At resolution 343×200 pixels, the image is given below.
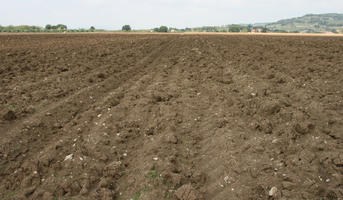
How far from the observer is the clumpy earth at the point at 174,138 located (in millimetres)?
3102

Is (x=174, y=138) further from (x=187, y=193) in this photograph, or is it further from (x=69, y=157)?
(x=69, y=157)

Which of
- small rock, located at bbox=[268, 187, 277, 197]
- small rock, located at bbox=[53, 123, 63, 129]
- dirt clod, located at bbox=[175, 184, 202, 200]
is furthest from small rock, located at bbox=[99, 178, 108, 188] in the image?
small rock, located at bbox=[53, 123, 63, 129]

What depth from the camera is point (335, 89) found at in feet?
21.9

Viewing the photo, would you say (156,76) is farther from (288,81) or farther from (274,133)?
(274,133)

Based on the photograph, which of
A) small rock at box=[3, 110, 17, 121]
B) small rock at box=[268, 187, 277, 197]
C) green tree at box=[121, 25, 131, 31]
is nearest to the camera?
small rock at box=[268, 187, 277, 197]

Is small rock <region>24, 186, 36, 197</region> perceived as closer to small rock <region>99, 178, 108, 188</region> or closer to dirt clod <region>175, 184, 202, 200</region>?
small rock <region>99, 178, 108, 188</region>

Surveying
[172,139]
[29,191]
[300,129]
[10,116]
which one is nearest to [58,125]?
[10,116]

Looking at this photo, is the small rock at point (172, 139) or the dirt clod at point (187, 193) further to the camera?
the small rock at point (172, 139)

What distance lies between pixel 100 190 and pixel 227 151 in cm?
224

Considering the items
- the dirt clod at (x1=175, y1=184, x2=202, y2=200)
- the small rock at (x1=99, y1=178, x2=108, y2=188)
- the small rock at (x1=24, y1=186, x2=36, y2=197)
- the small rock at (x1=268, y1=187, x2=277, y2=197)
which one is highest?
the small rock at (x1=268, y1=187, x2=277, y2=197)

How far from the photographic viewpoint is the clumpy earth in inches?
122

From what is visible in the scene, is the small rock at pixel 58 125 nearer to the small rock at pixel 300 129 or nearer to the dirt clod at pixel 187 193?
the dirt clod at pixel 187 193

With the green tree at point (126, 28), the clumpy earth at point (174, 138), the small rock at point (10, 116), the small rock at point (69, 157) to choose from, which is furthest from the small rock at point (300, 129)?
the green tree at point (126, 28)

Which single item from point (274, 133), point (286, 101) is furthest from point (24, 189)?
point (286, 101)
